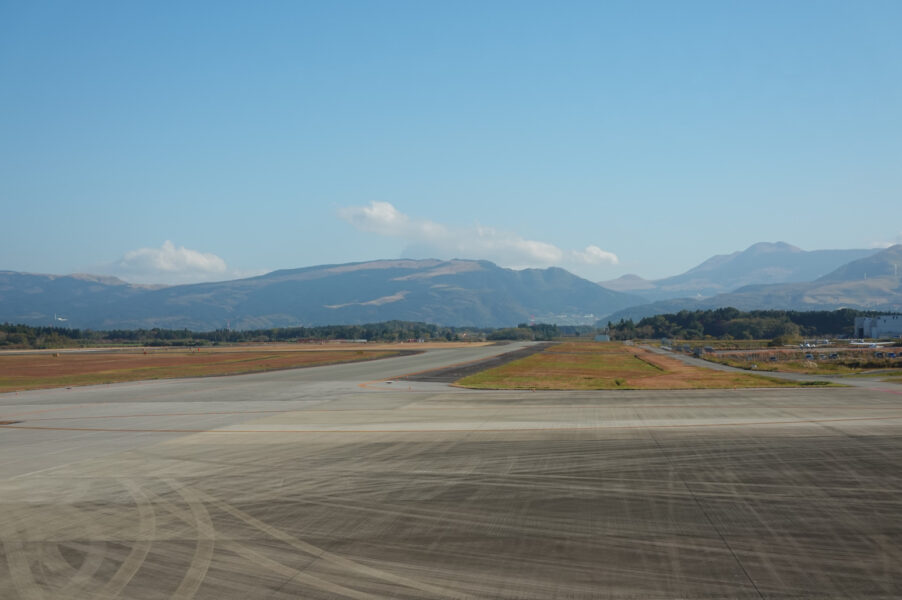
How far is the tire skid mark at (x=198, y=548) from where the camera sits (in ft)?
34.2

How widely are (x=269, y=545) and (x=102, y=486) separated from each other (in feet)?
26.0

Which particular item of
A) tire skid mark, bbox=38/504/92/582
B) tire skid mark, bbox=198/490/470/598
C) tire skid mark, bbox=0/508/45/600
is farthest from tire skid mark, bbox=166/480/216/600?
tire skid mark, bbox=0/508/45/600

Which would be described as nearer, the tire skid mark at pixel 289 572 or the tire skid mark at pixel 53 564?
the tire skid mark at pixel 289 572

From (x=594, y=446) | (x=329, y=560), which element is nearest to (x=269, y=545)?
(x=329, y=560)

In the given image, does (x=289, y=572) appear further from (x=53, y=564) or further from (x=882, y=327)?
(x=882, y=327)

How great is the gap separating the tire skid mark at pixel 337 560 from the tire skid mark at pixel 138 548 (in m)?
1.66

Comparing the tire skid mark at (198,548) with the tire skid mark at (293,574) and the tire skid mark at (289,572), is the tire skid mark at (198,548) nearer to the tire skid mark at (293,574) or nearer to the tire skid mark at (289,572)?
the tire skid mark at (289,572)

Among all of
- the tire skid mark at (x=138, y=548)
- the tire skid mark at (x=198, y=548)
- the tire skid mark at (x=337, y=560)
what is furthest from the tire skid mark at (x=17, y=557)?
the tire skid mark at (x=337, y=560)

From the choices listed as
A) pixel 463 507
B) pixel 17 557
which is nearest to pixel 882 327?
pixel 463 507

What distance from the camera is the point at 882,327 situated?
6836 inches

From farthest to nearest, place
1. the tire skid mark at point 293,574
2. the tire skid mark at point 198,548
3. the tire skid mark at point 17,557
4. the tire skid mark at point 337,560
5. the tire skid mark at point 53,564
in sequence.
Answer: the tire skid mark at point 53,564 → the tire skid mark at point 17,557 → the tire skid mark at point 198,548 → the tire skid mark at point 337,560 → the tire skid mark at point 293,574

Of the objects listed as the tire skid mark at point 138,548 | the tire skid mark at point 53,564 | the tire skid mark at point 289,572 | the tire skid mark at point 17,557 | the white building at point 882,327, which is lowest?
the tire skid mark at point 17,557

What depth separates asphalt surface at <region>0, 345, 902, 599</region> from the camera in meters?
10.6

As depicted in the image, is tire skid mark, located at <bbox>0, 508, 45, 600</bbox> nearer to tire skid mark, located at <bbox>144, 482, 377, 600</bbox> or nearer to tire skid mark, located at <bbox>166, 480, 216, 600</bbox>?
tire skid mark, located at <bbox>166, 480, 216, 600</bbox>
